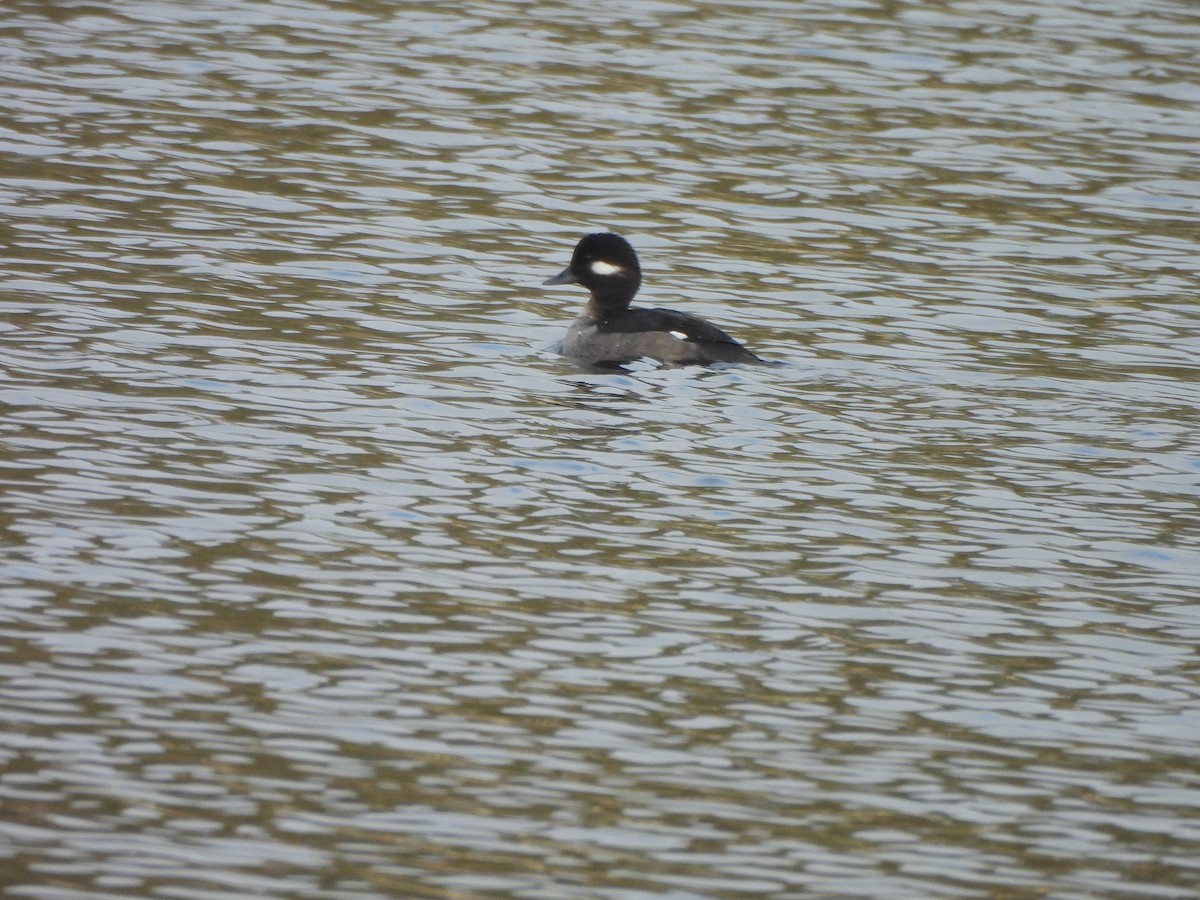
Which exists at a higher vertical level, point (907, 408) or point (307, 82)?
point (307, 82)

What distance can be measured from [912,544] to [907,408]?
2580 mm

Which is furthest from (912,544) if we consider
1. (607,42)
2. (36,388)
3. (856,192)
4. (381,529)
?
(607,42)

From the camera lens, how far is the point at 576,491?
400 inches

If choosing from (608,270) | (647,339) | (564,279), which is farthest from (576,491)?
(564,279)

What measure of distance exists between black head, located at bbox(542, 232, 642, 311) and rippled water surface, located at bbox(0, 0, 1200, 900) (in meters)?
0.61

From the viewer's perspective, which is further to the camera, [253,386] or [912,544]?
[253,386]

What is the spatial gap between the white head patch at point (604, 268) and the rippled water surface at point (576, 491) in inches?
→ 25.8

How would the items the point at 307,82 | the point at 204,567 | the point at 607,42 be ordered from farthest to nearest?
the point at 607,42, the point at 307,82, the point at 204,567

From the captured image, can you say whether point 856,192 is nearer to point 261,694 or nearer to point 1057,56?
point 1057,56

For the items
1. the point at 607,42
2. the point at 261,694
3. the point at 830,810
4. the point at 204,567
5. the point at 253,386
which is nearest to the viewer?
the point at 830,810

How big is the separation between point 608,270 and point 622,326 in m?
0.67

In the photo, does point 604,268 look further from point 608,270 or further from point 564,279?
point 564,279

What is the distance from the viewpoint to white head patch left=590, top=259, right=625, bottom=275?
45.2ft

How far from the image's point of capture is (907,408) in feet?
39.7
